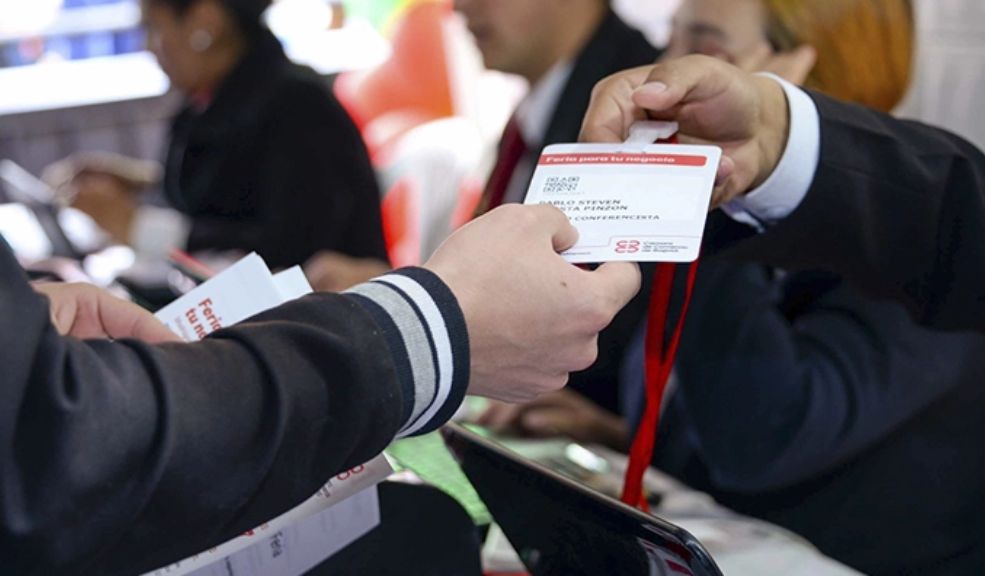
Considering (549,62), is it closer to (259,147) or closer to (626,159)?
(259,147)

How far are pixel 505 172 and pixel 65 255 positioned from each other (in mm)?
1032

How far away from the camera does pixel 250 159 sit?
283 centimetres

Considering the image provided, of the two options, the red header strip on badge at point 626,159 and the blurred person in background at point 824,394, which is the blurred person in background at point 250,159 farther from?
the red header strip on badge at point 626,159

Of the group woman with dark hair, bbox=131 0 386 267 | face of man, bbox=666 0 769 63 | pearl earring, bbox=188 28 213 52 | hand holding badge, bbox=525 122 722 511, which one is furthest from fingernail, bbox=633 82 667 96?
pearl earring, bbox=188 28 213 52

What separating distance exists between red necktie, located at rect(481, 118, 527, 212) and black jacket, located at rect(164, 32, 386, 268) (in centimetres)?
58

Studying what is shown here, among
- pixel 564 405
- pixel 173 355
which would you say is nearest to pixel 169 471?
pixel 173 355

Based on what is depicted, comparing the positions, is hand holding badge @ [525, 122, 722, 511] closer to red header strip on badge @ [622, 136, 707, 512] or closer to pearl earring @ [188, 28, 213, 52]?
red header strip on badge @ [622, 136, 707, 512]

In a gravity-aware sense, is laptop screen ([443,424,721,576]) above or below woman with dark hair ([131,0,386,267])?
above

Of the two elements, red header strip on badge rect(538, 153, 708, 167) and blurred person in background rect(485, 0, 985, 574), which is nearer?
red header strip on badge rect(538, 153, 708, 167)

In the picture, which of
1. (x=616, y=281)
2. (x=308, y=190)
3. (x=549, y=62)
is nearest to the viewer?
(x=616, y=281)

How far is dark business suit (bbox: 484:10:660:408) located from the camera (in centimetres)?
196

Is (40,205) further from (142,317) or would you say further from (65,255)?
(142,317)

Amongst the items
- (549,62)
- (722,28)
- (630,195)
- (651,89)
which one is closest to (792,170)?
(651,89)

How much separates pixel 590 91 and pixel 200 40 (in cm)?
137
